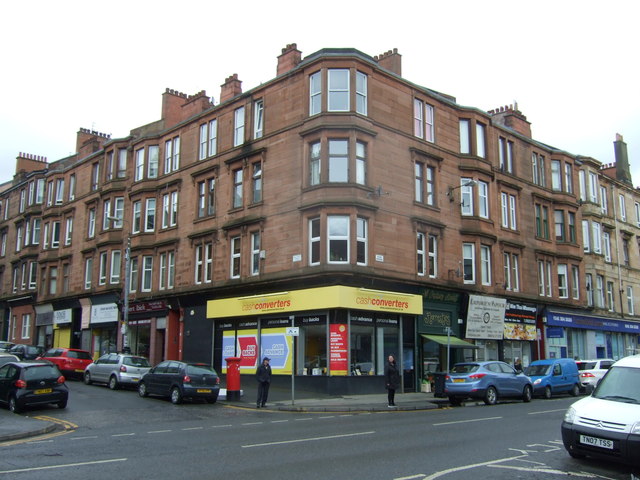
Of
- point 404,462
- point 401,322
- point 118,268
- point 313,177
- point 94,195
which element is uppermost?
point 94,195

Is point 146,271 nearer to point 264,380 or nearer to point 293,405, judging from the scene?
point 264,380

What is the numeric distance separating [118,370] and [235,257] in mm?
7986

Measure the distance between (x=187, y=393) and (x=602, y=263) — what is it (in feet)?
110

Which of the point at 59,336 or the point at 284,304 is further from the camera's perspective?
the point at 59,336

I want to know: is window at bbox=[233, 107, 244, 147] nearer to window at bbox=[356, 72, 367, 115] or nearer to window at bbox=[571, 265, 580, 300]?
window at bbox=[356, 72, 367, 115]

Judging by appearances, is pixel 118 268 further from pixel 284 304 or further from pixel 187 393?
pixel 187 393

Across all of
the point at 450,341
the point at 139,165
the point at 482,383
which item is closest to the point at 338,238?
the point at 450,341

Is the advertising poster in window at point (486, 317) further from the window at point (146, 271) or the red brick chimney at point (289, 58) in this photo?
the window at point (146, 271)

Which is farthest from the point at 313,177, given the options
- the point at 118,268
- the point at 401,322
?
the point at 118,268

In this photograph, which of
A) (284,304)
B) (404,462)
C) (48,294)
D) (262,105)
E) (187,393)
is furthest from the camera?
(48,294)

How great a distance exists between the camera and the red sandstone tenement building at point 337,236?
26.6 meters

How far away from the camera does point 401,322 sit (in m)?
27.8

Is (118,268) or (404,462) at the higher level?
(118,268)

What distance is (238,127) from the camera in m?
32.3
